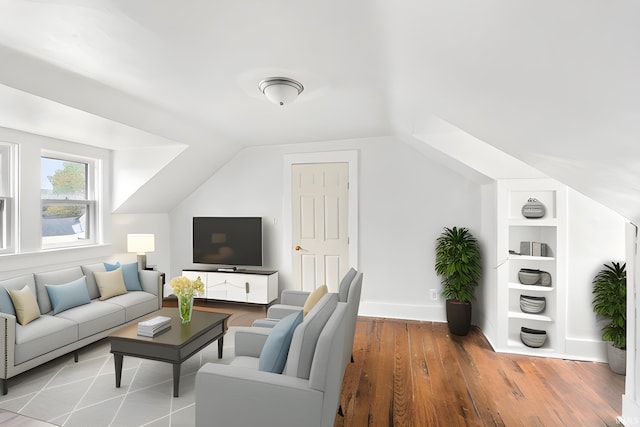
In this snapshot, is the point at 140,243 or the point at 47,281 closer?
the point at 47,281

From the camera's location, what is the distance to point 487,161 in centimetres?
344

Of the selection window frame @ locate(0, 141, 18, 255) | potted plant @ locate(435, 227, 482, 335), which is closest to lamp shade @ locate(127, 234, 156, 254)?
window frame @ locate(0, 141, 18, 255)

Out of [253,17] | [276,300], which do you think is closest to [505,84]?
[253,17]

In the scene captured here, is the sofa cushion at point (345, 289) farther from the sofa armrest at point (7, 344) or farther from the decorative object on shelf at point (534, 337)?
the sofa armrest at point (7, 344)

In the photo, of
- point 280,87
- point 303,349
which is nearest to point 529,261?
point 303,349

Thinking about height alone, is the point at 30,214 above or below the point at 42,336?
above

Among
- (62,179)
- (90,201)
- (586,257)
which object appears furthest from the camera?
(90,201)

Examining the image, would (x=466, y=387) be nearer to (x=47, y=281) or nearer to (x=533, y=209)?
(x=533, y=209)

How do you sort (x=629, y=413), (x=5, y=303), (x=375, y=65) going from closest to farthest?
(x=629, y=413)
(x=375, y=65)
(x=5, y=303)

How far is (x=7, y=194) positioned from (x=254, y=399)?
3.95 m

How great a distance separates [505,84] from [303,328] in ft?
5.22

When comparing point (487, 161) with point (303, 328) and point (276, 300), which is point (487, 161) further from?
point (276, 300)

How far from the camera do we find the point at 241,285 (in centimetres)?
505

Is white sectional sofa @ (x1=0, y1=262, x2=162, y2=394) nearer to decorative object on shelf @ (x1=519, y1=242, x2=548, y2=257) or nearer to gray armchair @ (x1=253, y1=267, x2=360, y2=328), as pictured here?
gray armchair @ (x1=253, y1=267, x2=360, y2=328)
